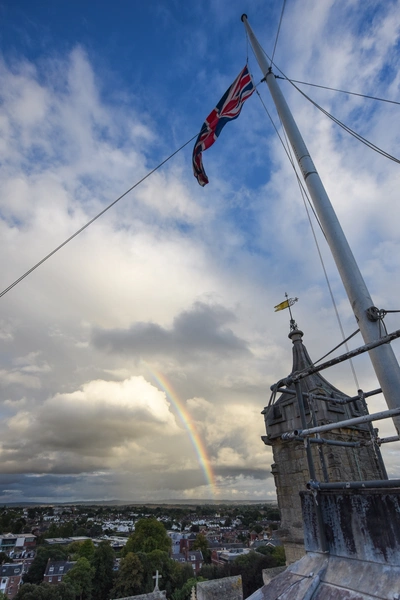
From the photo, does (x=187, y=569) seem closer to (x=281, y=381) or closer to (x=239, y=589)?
(x=239, y=589)

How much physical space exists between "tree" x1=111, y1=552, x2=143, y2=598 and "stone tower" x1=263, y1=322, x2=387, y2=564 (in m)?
45.8

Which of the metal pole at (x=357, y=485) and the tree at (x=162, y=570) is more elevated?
the metal pole at (x=357, y=485)

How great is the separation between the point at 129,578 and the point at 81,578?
26.6ft

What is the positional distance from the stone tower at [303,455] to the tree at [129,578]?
4577cm

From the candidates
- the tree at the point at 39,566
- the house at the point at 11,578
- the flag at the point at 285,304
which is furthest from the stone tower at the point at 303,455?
the tree at the point at 39,566

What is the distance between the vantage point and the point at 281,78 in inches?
344

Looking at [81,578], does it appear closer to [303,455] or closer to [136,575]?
[136,575]

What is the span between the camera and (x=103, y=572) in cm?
4891

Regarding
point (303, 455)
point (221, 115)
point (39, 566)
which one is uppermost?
point (221, 115)

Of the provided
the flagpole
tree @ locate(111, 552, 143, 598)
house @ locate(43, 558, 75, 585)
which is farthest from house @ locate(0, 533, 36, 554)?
the flagpole

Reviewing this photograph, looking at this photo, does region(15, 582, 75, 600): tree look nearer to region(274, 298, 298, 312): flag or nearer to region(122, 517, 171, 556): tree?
region(122, 517, 171, 556): tree

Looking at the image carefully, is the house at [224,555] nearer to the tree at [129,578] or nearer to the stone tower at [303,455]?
the tree at [129,578]

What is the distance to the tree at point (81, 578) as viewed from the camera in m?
42.6

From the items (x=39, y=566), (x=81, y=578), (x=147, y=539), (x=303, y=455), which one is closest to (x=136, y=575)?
(x=81, y=578)
